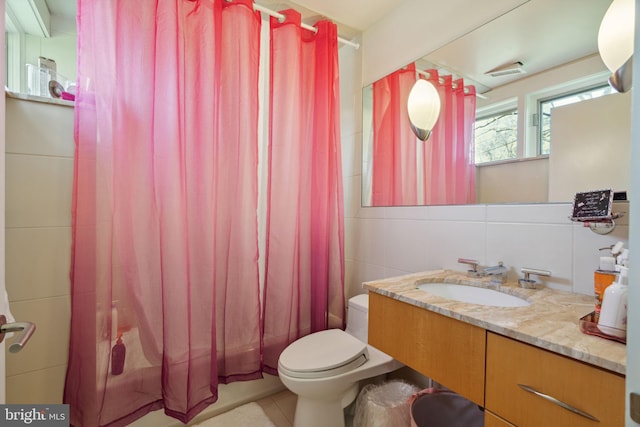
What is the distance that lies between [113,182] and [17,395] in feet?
3.03

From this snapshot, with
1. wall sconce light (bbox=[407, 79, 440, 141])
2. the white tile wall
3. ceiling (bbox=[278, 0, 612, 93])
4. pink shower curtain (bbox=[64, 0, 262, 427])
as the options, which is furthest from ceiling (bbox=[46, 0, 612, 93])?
the white tile wall

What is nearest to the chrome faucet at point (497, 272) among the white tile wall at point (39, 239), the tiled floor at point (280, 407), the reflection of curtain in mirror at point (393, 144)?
the reflection of curtain in mirror at point (393, 144)

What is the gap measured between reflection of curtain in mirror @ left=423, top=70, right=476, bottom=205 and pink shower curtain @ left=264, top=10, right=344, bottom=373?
542 millimetres

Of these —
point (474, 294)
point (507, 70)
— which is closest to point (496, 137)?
point (507, 70)

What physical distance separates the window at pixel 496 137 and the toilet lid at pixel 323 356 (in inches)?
41.1

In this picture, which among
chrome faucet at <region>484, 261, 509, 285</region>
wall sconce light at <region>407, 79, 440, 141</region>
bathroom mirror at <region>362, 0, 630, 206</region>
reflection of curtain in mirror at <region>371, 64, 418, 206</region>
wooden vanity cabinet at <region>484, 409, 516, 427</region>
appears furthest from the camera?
reflection of curtain in mirror at <region>371, 64, 418, 206</region>

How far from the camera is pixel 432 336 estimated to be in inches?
32.0

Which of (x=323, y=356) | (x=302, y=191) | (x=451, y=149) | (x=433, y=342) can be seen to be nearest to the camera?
(x=433, y=342)

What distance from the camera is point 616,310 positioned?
0.59 m

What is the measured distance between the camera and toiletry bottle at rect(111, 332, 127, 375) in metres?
1.18

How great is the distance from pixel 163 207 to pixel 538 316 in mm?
1400

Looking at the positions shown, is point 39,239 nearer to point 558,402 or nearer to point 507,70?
point 558,402

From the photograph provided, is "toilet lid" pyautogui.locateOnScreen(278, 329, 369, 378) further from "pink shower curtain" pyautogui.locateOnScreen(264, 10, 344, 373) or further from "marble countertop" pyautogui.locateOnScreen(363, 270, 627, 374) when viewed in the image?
"marble countertop" pyautogui.locateOnScreen(363, 270, 627, 374)

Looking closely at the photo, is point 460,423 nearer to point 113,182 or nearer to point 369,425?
point 369,425
